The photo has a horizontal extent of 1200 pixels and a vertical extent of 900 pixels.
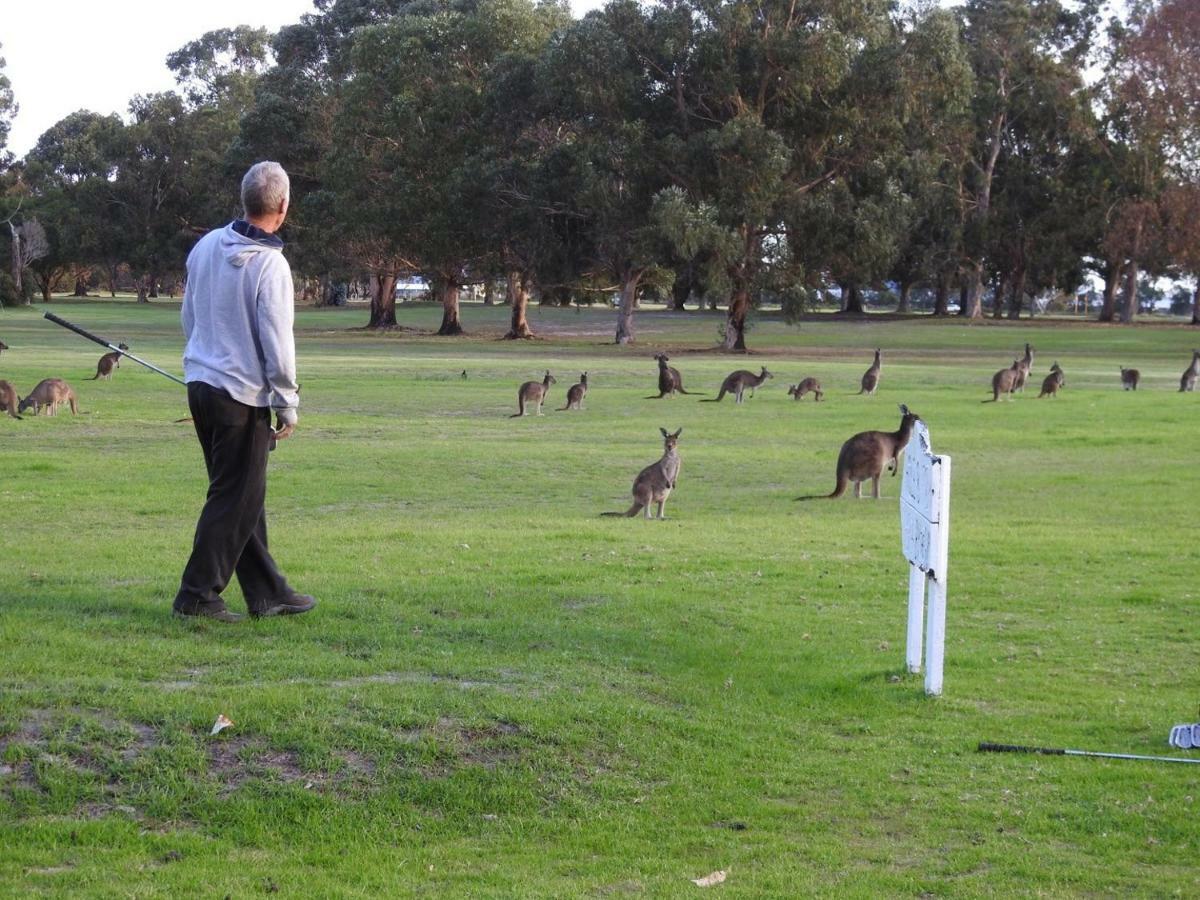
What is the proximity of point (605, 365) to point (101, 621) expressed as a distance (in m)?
36.5

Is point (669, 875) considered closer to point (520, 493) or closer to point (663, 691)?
point (663, 691)

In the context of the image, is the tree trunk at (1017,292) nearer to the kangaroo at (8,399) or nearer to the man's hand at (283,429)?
the kangaroo at (8,399)

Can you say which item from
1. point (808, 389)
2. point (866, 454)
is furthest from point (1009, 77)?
point (866, 454)

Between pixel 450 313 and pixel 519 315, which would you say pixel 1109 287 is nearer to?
pixel 519 315

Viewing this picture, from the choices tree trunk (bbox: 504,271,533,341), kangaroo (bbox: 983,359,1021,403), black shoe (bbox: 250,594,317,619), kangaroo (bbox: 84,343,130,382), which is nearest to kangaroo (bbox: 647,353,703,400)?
kangaroo (bbox: 983,359,1021,403)

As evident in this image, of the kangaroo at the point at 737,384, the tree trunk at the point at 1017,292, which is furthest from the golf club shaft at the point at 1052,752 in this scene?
the tree trunk at the point at 1017,292

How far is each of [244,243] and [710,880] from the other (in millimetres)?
4115

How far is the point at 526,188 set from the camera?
57094 mm

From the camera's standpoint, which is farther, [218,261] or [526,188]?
[526,188]

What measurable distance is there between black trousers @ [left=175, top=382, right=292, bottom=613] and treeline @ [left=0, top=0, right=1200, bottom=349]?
135ft

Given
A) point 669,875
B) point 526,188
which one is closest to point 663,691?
point 669,875

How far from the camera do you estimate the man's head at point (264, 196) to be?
7582 millimetres

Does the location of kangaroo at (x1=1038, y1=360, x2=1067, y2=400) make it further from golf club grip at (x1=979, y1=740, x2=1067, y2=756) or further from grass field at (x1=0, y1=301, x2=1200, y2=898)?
golf club grip at (x1=979, y1=740, x2=1067, y2=756)

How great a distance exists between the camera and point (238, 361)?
763 centimetres
